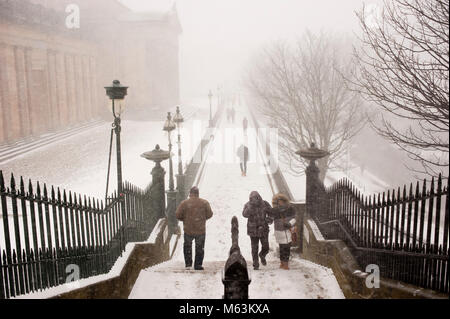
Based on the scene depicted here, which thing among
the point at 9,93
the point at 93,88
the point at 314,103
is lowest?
the point at 314,103

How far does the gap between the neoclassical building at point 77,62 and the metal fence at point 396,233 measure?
63.8 ft

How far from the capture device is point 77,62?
3188 centimetres

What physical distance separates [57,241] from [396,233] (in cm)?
463

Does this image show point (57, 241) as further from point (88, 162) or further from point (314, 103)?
point (88, 162)

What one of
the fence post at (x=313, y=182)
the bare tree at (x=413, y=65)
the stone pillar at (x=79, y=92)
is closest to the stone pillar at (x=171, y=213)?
the fence post at (x=313, y=182)

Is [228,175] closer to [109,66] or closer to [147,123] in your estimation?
[147,123]

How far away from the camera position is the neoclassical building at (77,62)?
72.4 feet

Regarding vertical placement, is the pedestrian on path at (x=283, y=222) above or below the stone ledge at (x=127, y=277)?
above

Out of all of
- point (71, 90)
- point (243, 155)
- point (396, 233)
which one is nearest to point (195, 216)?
point (396, 233)

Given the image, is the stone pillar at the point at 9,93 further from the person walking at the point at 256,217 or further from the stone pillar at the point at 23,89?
the person walking at the point at 256,217
